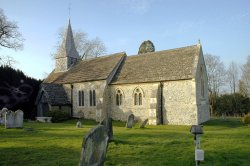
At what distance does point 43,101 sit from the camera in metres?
32.5

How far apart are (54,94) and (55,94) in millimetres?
155

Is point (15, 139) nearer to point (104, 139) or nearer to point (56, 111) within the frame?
point (104, 139)

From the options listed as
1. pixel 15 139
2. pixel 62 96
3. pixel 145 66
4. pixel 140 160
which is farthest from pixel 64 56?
pixel 140 160

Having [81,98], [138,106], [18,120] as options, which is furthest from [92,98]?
[18,120]

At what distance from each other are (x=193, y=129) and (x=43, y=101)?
27.0 metres

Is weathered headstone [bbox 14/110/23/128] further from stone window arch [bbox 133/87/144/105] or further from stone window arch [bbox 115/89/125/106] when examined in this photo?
stone window arch [bbox 133/87/144/105]

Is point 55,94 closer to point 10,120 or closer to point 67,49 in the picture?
point 67,49

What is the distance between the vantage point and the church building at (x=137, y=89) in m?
25.1

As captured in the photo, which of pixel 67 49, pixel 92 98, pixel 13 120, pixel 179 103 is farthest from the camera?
pixel 67 49

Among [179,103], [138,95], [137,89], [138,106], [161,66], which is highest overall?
[161,66]

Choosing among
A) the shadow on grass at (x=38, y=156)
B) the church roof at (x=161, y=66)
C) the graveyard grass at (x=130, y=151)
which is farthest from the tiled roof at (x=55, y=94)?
the shadow on grass at (x=38, y=156)

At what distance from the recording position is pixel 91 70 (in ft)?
108

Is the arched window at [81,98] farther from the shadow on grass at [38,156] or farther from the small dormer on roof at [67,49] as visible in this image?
the shadow on grass at [38,156]

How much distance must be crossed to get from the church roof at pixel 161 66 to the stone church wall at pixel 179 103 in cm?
77
